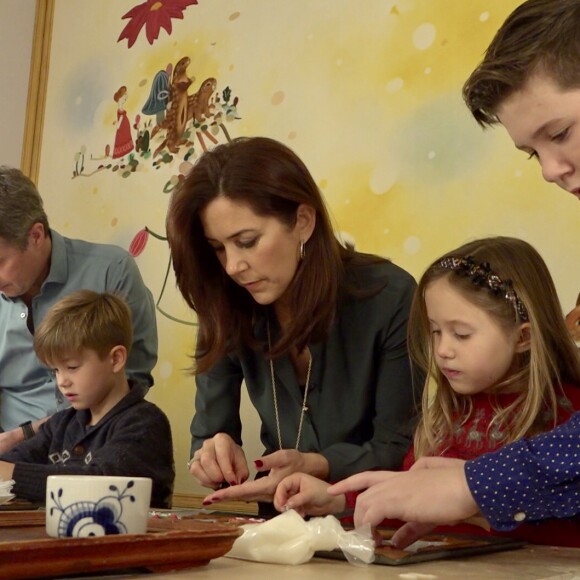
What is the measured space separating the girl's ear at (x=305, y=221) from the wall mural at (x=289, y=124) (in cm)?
68

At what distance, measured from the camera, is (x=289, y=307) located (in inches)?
64.9

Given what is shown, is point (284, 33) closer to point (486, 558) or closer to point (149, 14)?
point (149, 14)

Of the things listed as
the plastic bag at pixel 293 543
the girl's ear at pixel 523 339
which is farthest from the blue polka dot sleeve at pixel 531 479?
the girl's ear at pixel 523 339

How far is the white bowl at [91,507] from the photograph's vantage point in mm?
746

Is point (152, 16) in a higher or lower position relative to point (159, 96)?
higher

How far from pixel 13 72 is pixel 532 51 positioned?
9.33ft

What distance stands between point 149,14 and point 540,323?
7.02ft

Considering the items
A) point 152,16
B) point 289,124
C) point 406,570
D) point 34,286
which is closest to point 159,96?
point 152,16

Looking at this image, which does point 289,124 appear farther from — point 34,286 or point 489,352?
point 489,352

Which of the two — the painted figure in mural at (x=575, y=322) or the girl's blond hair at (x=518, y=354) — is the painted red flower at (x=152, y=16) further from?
the girl's blond hair at (x=518, y=354)

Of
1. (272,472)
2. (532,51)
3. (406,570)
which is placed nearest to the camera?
(406,570)

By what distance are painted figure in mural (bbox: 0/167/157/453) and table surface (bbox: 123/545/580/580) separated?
1446mm

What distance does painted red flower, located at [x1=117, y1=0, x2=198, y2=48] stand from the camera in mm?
3068

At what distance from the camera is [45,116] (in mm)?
3467
